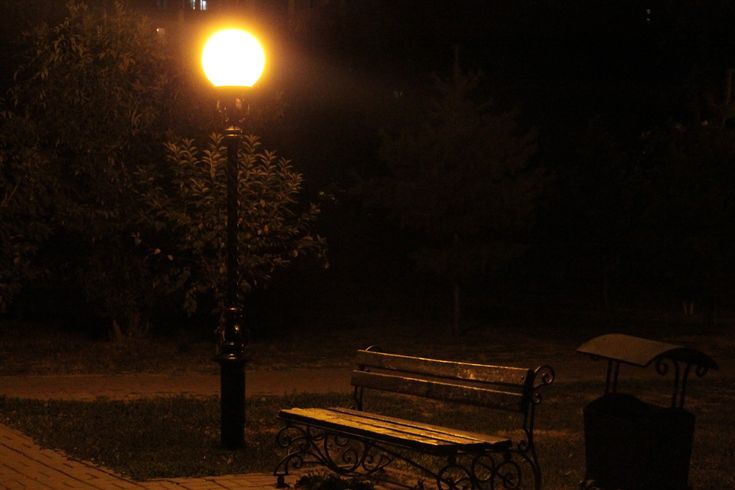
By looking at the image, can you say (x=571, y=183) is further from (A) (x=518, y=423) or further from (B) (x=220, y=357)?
(B) (x=220, y=357)

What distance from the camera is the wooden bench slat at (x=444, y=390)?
7578 millimetres

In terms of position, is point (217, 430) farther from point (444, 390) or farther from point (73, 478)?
point (444, 390)

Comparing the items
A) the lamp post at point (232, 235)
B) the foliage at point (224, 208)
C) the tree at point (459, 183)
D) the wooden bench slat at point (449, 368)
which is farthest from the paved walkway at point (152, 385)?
the tree at point (459, 183)

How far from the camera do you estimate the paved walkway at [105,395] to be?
26.0 ft

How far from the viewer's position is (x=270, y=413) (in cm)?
1148

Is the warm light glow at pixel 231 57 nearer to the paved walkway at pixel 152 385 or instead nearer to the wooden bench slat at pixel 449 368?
the wooden bench slat at pixel 449 368

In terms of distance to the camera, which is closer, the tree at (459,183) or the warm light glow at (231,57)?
the warm light glow at (231,57)

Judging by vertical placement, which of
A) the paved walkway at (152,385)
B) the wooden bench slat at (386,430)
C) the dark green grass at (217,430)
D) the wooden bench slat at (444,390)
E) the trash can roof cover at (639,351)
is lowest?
the paved walkway at (152,385)

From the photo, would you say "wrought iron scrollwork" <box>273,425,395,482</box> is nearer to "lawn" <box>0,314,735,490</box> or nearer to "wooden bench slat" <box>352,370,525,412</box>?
"lawn" <box>0,314,735,490</box>

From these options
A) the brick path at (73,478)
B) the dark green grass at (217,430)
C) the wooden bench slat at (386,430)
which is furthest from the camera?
the dark green grass at (217,430)

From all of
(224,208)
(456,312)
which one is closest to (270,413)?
(224,208)

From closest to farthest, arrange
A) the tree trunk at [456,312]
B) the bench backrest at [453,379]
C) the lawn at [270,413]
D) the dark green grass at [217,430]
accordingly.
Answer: the bench backrest at [453,379] → the dark green grass at [217,430] → the lawn at [270,413] → the tree trunk at [456,312]

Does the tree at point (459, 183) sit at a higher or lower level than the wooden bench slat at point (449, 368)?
higher

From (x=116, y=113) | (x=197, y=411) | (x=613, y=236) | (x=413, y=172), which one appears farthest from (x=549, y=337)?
(x=197, y=411)
